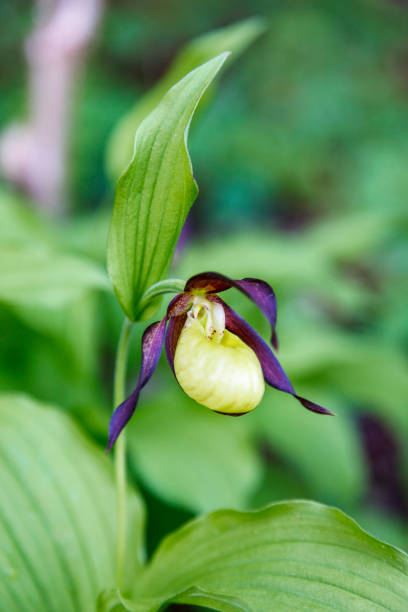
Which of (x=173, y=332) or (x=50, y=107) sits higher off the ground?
(x=50, y=107)

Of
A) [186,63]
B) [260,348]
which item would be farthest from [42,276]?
[186,63]

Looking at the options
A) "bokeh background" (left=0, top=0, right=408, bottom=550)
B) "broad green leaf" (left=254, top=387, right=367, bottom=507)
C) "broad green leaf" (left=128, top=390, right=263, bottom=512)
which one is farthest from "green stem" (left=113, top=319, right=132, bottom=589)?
"broad green leaf" (left=254, top=387, right=367, bottom=507)

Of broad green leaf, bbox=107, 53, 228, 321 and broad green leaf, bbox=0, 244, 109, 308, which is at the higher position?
broad green leaf, bbox=107, 53, 228, 321

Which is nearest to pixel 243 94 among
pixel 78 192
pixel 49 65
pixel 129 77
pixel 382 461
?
pixel 129 77

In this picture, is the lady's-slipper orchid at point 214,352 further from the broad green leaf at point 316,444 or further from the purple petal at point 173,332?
the broad green leaf at point 316,444

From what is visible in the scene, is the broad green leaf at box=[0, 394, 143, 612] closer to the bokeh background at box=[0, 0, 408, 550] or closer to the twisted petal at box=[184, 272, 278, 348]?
the bokeh background at box=[0, 0, 408, 550]

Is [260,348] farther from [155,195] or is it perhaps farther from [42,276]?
[42,276]
